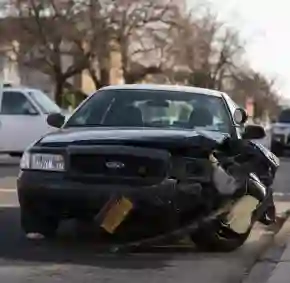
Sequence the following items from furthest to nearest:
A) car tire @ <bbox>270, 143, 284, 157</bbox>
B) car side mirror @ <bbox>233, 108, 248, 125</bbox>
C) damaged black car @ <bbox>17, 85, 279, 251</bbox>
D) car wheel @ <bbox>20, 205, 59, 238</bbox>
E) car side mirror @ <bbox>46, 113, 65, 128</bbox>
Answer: car tire @ <bbox>270, 143, 284, 157</bbox>
car side mirror @ <bbox>46, 113, 65, 128</bbox>
car side mirror @ <bbox>233, 108, 248, 125</bbox>
car wheel @ <bbox>20, 205, 59, 238</bbox>
damaged black car @ <bbox>17, 85, 279, 251</bbox>

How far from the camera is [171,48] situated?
5247 centimetres

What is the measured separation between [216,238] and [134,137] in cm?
121

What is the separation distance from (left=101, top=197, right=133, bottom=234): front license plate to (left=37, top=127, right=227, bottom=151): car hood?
586 millimetres

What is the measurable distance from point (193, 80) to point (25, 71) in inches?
817

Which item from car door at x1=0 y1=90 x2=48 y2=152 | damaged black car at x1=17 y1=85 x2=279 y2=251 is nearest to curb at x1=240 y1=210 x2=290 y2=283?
damaged black car at x1=17 y1=85 x2=279 y2=251

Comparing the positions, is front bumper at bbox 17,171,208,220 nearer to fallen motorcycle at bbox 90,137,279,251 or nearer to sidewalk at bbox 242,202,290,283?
fallen motorcycle at bbox 90,137,279,251

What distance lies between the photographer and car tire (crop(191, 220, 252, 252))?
27.8 feet

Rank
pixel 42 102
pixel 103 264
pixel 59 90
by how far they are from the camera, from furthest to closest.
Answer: pixel 59 90
pixel 42 102
pixel 103 264

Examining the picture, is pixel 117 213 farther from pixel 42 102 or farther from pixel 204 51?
pixel 204 51

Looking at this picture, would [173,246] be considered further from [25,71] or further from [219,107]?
[25,71]

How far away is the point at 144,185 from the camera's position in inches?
318

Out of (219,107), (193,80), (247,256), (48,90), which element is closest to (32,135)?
(219,107)

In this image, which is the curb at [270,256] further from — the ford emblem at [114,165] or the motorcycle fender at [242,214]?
the ford emblem at [114,165]

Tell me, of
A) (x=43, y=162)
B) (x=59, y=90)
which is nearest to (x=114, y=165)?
(x=43, y=162)
